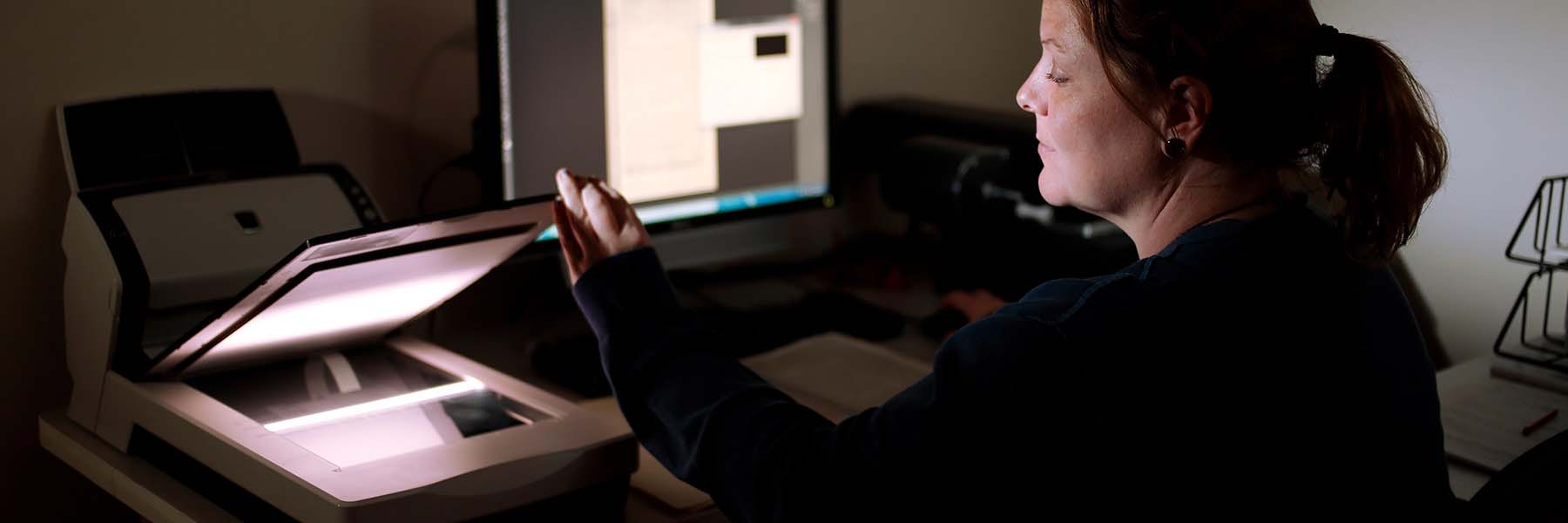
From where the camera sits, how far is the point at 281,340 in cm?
117

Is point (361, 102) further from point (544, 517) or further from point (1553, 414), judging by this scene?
point (1553, 414)

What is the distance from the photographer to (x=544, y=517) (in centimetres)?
103

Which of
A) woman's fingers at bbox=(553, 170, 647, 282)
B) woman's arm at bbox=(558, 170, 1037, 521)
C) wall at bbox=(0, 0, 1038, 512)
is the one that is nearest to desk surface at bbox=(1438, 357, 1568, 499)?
woman's arm at bbox=(558, 170, 1037, 521)

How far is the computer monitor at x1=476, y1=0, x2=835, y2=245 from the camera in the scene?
4.75 feet

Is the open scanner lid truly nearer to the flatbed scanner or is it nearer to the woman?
the flatbed scanner

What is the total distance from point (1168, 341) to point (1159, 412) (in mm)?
41

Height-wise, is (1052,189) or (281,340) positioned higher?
(1052,189)

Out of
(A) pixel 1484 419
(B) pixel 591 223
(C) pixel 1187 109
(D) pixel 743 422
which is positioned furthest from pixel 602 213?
(A) pixel 1484 419

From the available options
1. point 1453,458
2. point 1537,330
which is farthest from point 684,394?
point 1537,330

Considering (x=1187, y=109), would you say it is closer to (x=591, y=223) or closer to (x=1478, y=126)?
(x=591, y=223)

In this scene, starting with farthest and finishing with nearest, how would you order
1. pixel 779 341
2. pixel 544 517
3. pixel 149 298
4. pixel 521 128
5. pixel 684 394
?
pixel 779 341, pixel 521 128, pixel 149 298, pixel 544 517, pixel 684 394

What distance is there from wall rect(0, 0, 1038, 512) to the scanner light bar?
435 millimetres

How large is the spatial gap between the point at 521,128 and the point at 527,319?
1.00 feet

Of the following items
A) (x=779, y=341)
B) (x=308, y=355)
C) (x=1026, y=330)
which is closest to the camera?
(x=1026, y=330)
